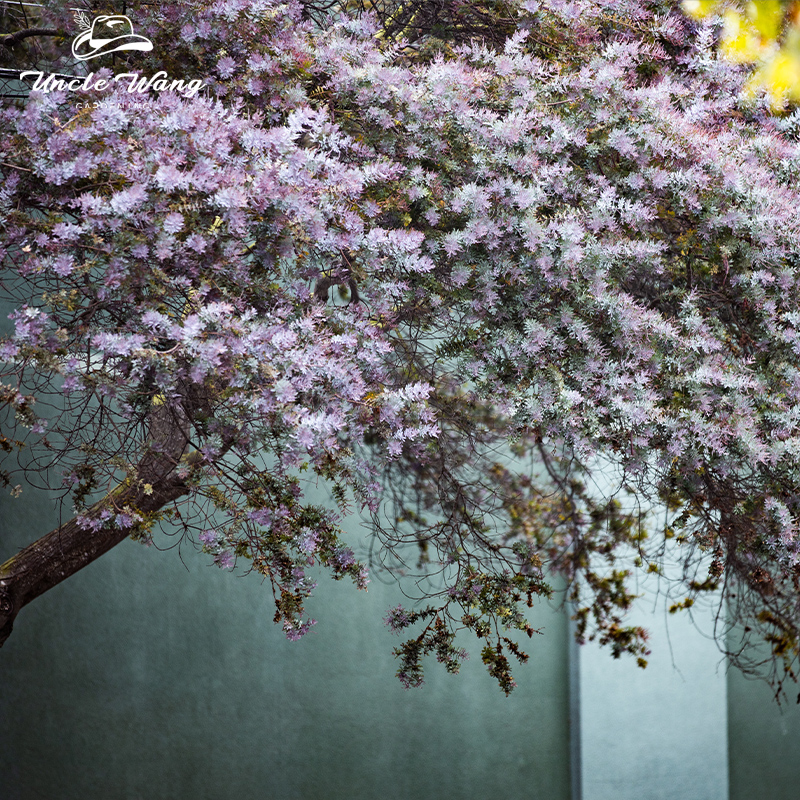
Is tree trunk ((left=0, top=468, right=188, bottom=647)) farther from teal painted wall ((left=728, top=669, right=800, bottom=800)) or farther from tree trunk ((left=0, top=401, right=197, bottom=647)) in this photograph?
teal painted wall ((left=728, top=669, right=800, bottom=800))

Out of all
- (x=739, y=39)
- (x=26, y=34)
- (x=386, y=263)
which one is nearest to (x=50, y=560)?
(x=386, y=263)

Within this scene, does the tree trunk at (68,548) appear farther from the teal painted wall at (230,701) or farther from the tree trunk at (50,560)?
the teal painted wall at (230,701)

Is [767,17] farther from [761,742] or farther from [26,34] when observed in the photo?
[761,742]

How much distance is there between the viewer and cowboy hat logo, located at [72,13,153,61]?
258cm

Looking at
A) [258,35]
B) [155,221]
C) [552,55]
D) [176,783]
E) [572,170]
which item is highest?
[552,55]

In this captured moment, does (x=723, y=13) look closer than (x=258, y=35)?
No

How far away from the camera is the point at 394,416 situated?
90.9 inches

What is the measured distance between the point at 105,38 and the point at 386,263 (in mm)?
1186

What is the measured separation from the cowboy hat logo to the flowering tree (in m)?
0.04

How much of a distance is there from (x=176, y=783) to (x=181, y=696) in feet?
1.40

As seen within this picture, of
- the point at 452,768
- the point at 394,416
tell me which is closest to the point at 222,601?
the point at 452,768

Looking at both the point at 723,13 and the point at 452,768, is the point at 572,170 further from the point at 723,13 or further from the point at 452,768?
the point at 452,768

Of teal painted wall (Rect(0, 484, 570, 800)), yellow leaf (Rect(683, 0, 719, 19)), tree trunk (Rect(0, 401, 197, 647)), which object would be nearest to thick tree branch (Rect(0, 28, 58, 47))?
tree trunk (Rect(0, 401, 197, 647))

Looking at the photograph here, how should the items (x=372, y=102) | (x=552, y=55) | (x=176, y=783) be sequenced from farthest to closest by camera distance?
(x=176, y=783)
(x=552, y=55)
(x=372, y=102)
